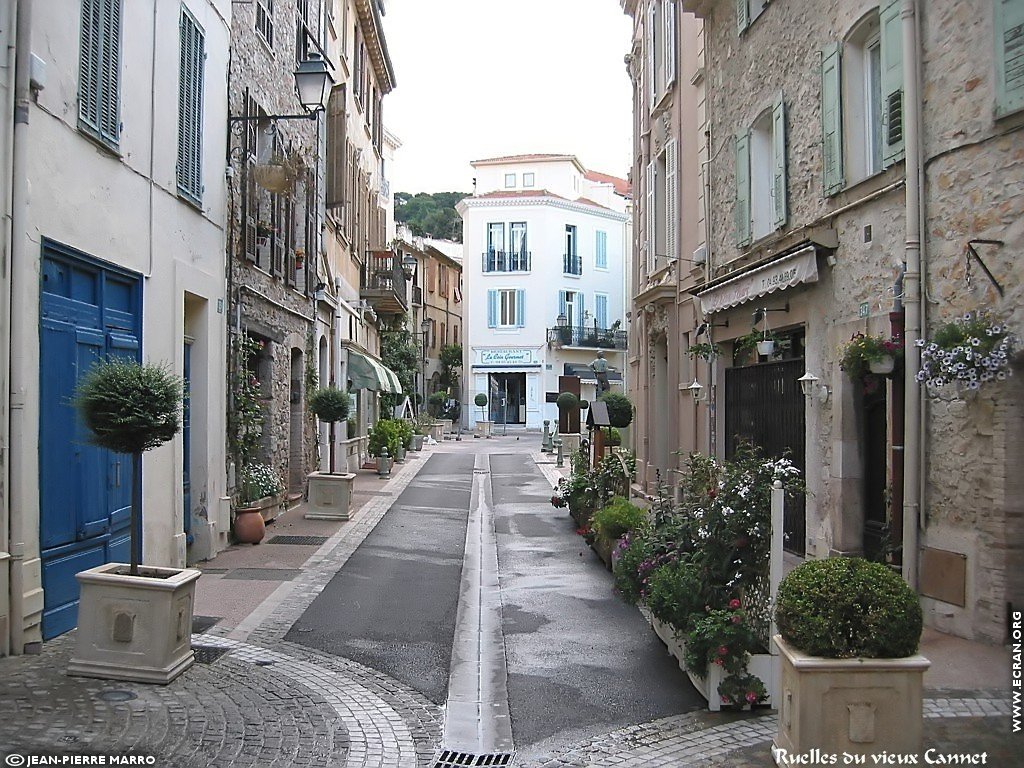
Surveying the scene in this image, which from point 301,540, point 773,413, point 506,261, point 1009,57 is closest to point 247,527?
point 301,540

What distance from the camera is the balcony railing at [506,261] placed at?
175 feet

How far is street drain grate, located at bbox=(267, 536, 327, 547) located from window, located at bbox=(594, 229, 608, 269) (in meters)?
44.4

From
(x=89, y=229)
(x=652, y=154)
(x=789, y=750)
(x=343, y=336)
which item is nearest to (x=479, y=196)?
(x=343, y=336)

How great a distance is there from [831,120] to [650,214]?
8.50 meters

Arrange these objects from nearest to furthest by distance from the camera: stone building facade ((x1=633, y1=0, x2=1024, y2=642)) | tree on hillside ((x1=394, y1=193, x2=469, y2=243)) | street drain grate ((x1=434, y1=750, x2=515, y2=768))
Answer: street drain grate ((x1=434, y1=750, x2=515, y2=768)) < stone building facade ((x1=633, y1=0, x2=1024, y2=642)) < tree on hillside ((x1=394, y1=193, x2=469, y2=243))

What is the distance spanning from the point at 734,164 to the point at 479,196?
4246 centimetres

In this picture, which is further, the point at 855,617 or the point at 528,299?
the point at 528,299

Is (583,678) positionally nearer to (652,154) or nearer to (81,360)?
(81,360)

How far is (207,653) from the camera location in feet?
22.0

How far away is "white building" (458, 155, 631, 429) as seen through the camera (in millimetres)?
53281

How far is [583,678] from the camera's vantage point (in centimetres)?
636

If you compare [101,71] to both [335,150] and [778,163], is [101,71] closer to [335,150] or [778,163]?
[778,163]

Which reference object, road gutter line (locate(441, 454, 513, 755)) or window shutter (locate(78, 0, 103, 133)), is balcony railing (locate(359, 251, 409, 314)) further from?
window shutter (locate(78, 0, 103, 133))

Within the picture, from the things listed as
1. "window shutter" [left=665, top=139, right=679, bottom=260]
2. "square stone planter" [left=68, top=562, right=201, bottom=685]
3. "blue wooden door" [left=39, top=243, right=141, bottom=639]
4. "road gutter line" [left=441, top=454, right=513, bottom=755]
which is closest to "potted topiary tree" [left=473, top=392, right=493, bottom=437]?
"window shutter" [left=665, top=139, right=679, bottom=260]
